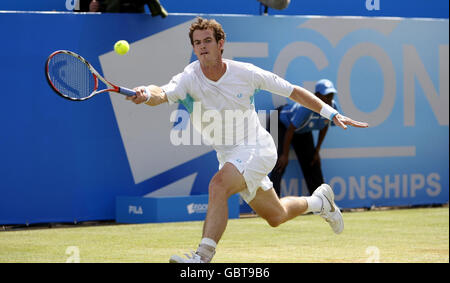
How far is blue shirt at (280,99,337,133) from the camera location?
32.1 ft

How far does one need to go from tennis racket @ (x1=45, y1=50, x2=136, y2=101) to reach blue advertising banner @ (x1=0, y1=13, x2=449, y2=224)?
10.7ft

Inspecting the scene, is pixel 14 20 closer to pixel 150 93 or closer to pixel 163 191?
pixel 163 191

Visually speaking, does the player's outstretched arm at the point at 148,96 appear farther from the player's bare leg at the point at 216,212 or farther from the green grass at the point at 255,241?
the green grass at the point at 255,241

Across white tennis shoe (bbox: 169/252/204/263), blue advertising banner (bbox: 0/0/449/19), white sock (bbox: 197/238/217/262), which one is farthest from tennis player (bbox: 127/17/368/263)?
blue advertising banner (bbox: 0/0/449/19)

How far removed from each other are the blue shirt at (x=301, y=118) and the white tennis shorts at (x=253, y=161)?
3.73 m

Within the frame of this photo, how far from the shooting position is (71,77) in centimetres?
582

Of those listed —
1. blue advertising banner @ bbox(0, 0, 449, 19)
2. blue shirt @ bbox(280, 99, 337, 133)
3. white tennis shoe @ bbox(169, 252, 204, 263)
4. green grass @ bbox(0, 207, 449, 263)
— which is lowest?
green grass @ bbox(0, 207, 449, 263)

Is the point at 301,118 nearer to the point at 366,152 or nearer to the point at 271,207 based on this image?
the point at 366,152

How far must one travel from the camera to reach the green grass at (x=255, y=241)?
7176 mm

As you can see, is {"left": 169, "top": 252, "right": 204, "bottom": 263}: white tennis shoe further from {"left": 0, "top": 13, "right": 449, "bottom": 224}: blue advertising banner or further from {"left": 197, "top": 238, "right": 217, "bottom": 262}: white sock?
{"left": 0, "top": 13, "right": 449, "bottom": 224}: blue advertising banner

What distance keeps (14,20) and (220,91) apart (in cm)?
381

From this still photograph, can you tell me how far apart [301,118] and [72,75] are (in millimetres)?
4359

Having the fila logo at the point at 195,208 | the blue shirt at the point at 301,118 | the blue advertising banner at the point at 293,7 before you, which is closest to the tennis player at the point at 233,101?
the fila logo at the point at 195,208
